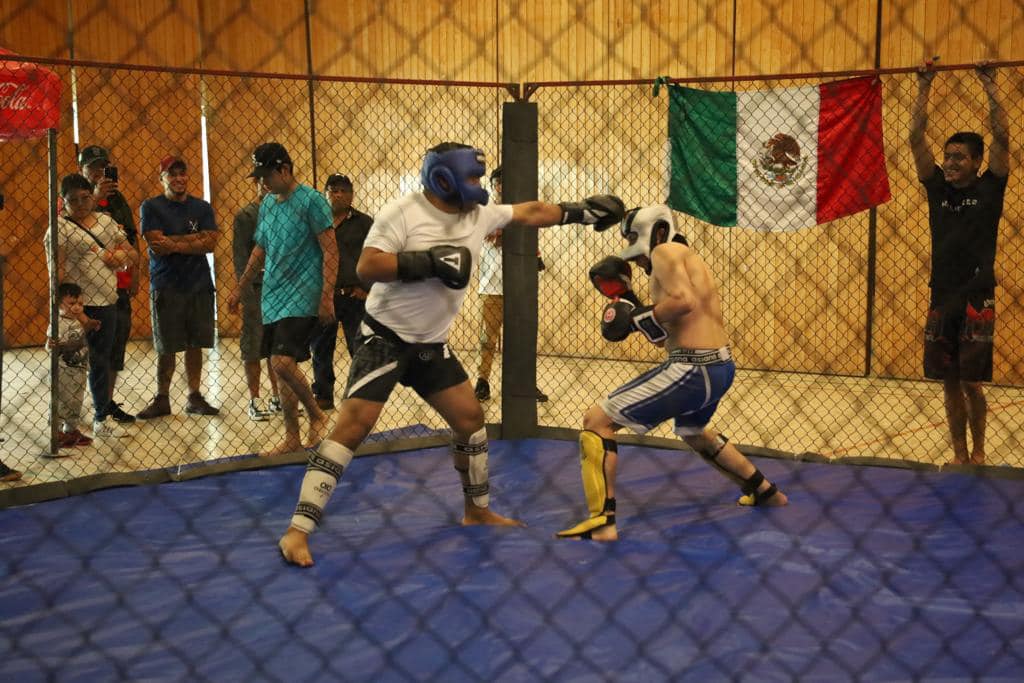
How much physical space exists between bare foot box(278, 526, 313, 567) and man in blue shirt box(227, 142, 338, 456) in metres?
1.34

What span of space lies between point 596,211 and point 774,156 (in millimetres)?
1833

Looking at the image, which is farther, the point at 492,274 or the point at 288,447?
the point at 492,274

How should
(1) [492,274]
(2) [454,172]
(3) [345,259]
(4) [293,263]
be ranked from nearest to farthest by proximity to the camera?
(2) [454,172], (4) [293,263], (3) [345,259], (1) [492,274]

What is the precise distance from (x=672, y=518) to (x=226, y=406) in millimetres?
3555

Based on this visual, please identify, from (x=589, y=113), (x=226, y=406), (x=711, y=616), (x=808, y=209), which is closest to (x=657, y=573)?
(x=711, y=616)

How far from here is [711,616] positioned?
3.22 metres

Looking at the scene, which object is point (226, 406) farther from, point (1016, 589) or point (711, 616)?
point (1016, 589)

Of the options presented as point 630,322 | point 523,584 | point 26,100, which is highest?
point 26,100

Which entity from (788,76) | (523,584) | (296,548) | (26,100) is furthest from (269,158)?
(523,584)

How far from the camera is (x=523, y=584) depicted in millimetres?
3521

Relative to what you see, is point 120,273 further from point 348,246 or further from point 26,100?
point 26,100

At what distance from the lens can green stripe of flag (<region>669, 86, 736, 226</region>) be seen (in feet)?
17.8

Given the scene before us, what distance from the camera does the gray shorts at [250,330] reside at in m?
6.10

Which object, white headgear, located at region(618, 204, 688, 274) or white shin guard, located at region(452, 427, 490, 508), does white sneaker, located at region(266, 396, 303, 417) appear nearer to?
white shin guard, located at region(452, 427, 490, 508)
